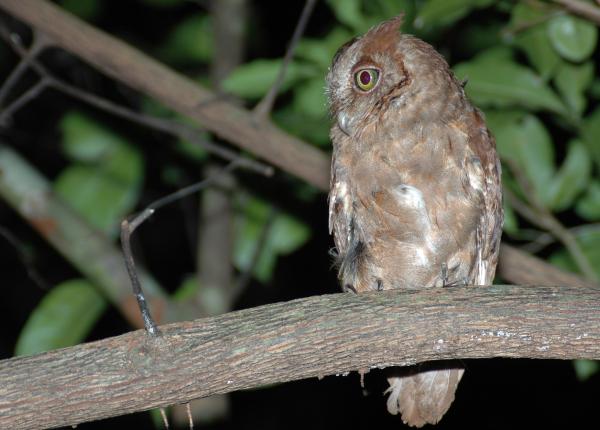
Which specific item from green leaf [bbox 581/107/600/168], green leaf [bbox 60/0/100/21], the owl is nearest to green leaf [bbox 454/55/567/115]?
green leaf [bbox 581/107/600/168]

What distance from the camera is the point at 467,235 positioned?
3.48 m

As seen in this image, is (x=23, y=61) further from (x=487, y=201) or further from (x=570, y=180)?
(x=570, y=180)

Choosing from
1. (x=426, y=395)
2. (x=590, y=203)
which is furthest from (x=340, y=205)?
(x=590, y=203)

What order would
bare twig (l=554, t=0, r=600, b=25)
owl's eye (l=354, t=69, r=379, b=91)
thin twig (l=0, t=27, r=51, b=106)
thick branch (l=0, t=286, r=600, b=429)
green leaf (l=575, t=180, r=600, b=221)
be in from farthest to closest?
green leaf (l=575, t=180, r=600, b=221) < thin twig (l=0, t=27, r=51, b=106) < bare twig (l=554, t=0, r=600, b=25) < owl's eye (l=354, t=69, r=379, b=91) < thick branch (l=0, t=286, r=600, b=429)

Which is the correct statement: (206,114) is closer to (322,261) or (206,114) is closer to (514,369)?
(322,261)

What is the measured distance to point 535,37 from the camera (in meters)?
3.99

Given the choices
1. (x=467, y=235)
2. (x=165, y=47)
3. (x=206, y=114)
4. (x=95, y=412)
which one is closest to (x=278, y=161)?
(x=206, y=114)

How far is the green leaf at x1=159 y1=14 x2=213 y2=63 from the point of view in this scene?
5.24 metres

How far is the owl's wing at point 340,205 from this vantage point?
3.58 meters

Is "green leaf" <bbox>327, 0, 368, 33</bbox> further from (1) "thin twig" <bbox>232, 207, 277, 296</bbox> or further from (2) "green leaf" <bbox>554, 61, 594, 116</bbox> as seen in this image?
(1) "thin twig" <bbox>232, 207, 277, 296</bbox>

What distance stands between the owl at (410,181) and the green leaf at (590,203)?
976mm

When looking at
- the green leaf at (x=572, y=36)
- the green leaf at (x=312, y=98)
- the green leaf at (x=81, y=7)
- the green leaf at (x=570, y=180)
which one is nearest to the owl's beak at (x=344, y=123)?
the green leaf at (x=312, y=98)

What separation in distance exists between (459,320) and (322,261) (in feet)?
12.0

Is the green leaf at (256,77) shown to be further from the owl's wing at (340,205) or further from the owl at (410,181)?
the owl's wing at (340,205)
